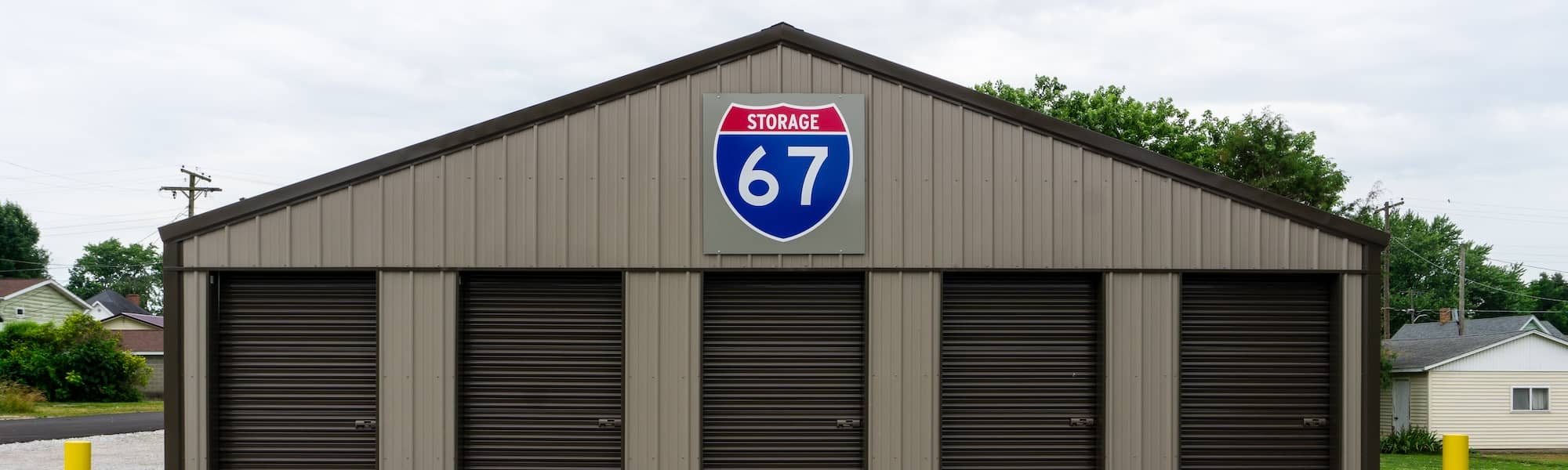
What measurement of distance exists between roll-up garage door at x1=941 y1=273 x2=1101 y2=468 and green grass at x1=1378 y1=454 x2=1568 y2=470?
1985 cm

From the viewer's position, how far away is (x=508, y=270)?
33.8 feet

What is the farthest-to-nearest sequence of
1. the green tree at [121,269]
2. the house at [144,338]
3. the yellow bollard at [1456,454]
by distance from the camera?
the green tree at [121,269] < the house at [144,338] < the yellow bollard at [1456,454]

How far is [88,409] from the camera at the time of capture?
33594mm

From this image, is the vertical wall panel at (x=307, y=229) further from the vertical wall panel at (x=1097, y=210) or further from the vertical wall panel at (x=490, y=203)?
the vertical wall panel at (x=1097, y=210)

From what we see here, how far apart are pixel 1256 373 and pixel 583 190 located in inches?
263

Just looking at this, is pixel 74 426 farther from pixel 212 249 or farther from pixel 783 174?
pixel 783 174

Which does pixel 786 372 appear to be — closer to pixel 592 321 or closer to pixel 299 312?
pixel 592 321

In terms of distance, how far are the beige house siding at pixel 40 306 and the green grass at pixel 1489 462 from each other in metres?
58.1

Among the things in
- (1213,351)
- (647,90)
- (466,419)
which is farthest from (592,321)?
(1213,351)

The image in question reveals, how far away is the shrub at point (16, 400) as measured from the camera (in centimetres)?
3098

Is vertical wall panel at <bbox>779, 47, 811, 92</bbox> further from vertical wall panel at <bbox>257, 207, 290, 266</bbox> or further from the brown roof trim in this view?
vertical wall panel at <bbox>257, 207, 290, 266</bbox>

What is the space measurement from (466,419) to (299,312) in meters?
1.86

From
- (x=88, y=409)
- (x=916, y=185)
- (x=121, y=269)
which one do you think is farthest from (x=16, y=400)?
(x=121, y=269)

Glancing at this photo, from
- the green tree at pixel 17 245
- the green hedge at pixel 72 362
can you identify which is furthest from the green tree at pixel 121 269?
the green hedge at pixel 72 362
